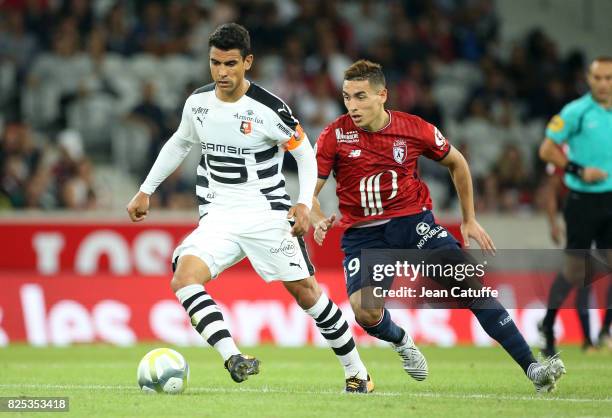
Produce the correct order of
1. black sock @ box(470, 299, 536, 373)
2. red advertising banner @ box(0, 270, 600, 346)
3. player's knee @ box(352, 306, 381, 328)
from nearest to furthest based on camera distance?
black sock @ box(470, 299, 536, 373)
player's knee @ box(352, 306, 381, 328)
red advertising banner @ box(0, 270, 600, 346)

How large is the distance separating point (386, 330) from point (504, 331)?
34.8 inches

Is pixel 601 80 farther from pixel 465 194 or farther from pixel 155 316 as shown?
pixel 155 316

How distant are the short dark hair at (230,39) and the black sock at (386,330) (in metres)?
2.11

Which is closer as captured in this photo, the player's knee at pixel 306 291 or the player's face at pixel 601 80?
the player's knee at pixel 306 291

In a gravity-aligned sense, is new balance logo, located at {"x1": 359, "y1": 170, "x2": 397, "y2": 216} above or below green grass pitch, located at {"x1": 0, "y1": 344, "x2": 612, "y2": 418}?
above

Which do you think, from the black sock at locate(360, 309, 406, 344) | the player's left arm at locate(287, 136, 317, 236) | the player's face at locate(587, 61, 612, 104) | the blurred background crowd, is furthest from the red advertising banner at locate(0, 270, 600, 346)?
the player's left arm at locate(287, 136, 317, 236)

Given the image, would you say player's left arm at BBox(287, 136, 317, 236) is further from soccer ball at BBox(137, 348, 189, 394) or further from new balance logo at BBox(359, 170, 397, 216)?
soccer ball at BBox(137, 348, 189, 394)

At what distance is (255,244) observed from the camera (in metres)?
8.12

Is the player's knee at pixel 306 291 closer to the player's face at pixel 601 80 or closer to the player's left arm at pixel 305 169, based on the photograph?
the player's left arm at pixel 305 169

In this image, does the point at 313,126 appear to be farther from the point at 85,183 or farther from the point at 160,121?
the point at 85,183

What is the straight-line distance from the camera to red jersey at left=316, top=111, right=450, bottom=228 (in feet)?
27.7

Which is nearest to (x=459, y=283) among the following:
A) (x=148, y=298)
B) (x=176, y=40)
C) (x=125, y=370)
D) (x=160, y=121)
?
(x=125, y=370)

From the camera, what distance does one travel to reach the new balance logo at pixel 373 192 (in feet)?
27.7

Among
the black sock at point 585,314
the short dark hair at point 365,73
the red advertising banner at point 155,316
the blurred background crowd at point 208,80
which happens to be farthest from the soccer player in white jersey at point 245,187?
the blurred background crowd at point 208,80
